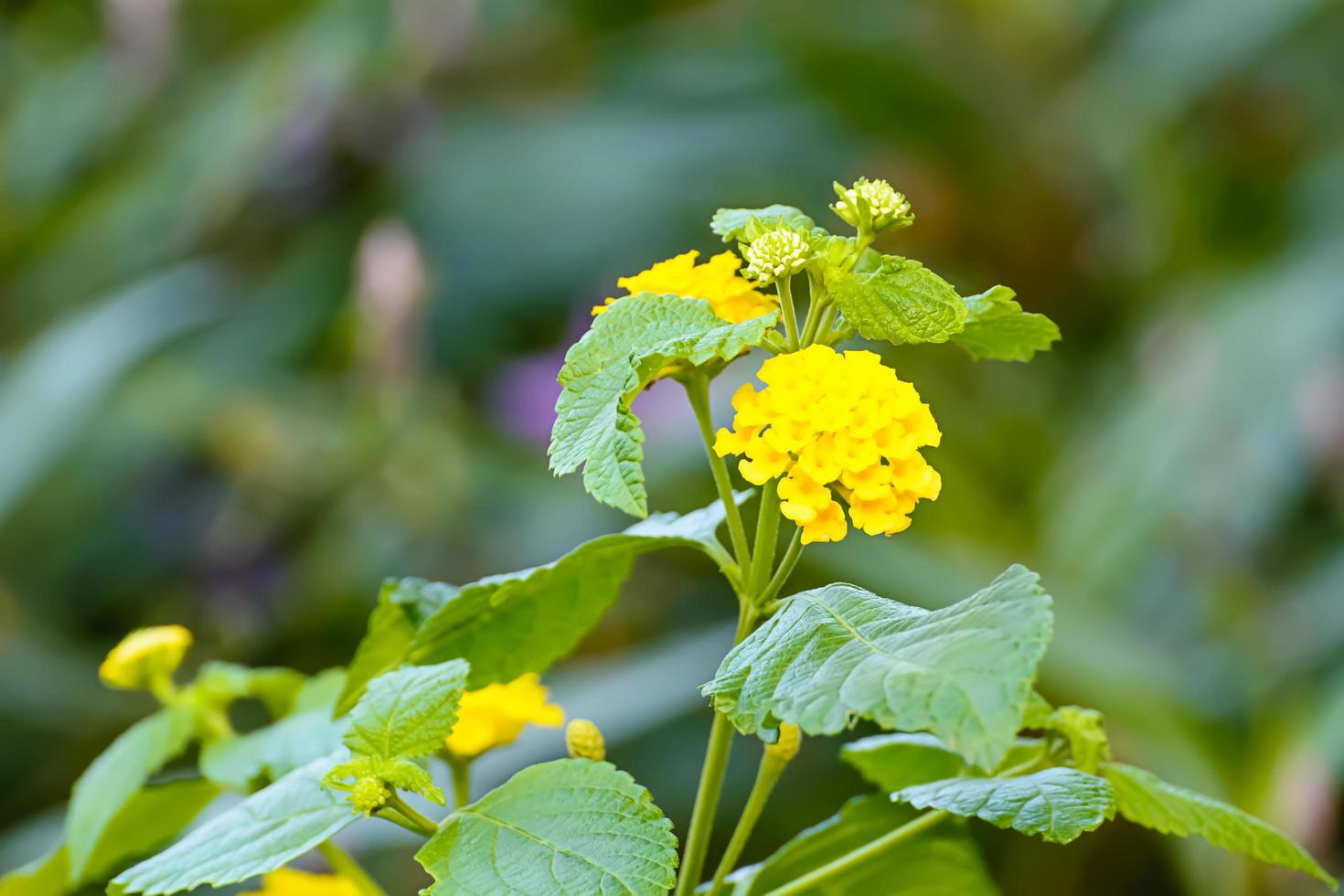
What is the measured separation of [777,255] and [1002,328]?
0.06 m

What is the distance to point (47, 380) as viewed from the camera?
1.22 m

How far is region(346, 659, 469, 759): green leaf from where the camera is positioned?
25 centimetres

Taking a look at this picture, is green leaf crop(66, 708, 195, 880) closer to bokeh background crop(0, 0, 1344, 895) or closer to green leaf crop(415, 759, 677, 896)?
green leaf crop(415, 759, 677, 896)

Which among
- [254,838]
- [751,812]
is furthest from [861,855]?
[254,838]

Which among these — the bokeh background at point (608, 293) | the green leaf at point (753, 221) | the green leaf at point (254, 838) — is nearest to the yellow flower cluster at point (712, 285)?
the green leaf at point (753, 221)

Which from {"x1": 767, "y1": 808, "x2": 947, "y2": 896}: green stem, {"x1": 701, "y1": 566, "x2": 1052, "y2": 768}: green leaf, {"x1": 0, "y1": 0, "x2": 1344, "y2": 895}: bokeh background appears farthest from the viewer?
{"x1": 0, "y1": 0, "x2": 1344, "y2": 895}: bokeh background

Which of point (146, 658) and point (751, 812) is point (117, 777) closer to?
point (146, 658)

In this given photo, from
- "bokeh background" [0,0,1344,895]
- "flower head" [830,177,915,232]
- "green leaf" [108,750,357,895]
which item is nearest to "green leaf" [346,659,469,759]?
"green leaf" [108,750,357,895]

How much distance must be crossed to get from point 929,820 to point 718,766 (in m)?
0.05

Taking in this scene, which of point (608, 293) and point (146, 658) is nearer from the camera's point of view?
point (146, 658)

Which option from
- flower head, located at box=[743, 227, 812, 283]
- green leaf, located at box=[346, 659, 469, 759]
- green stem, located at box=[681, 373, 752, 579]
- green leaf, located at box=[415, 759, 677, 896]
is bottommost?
green leaf, located at box=[415, 759, 677, 896]

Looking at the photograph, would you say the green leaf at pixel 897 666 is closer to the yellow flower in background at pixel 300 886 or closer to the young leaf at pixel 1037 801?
the young leaf at pixel 1037 801

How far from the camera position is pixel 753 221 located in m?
0.26

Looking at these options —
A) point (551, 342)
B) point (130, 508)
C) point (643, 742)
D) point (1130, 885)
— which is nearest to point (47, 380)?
point (130, 508)
